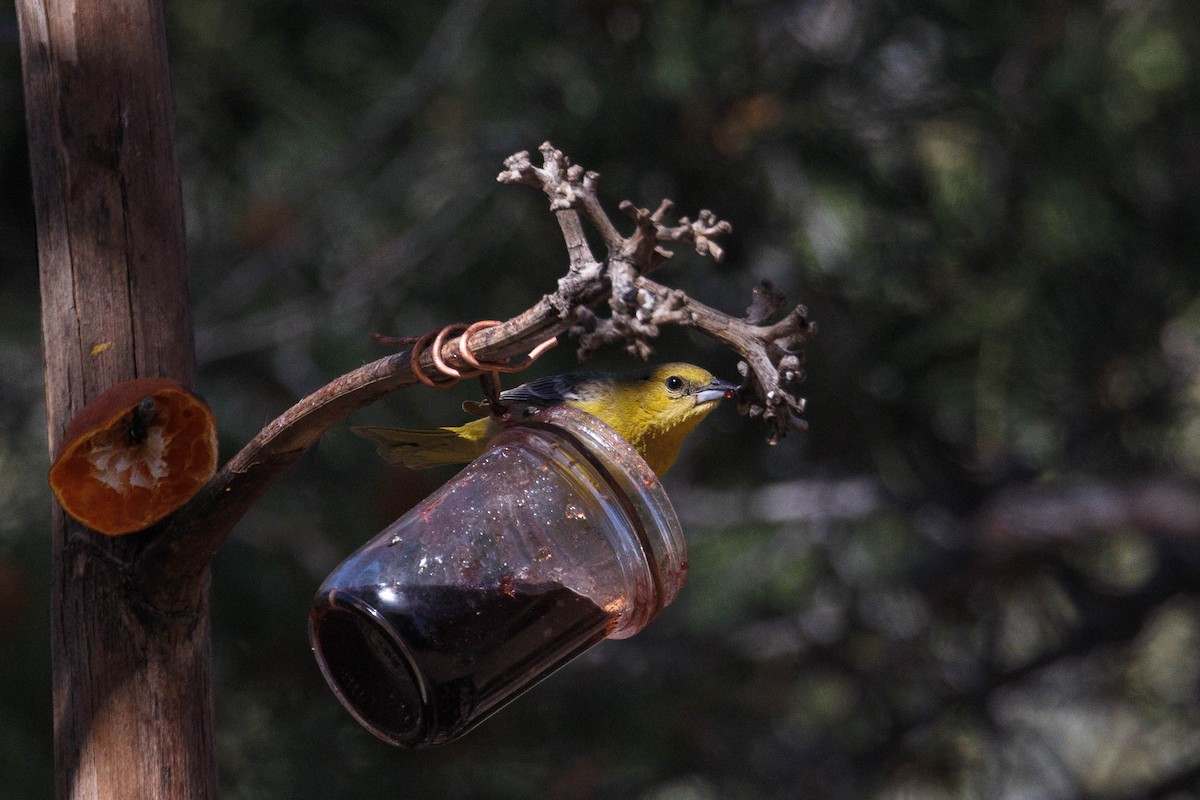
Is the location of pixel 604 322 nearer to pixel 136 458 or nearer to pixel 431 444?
pixel 136 458

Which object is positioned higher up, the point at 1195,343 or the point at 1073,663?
the point at 1195,343

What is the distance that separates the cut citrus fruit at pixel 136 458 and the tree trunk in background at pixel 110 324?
58 millimetres

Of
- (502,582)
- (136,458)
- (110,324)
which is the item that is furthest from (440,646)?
(110,324)

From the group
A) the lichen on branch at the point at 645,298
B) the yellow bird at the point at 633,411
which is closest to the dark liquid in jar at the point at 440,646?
the lichen on branch at the point at 645,298

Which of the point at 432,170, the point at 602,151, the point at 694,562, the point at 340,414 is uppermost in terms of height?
the point at 432,170

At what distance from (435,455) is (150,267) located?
990mm

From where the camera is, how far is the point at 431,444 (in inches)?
104

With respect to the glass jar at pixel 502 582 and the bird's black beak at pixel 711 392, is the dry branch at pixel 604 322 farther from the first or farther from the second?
the bird's black beak at pixel 711 392

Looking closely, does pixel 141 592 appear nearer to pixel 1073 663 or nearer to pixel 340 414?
pixel 340 414

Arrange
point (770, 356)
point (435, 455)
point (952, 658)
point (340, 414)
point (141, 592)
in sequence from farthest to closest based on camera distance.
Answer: point (952, 658) < point (435, 455) < point (141, 592) < point (340, 414) < point (770, 356)

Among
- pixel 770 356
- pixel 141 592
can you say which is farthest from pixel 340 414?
pixel 770 356

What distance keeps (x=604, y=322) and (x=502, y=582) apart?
467 millimetres

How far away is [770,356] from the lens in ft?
4.42

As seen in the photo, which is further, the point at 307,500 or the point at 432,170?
the point at 432,170
